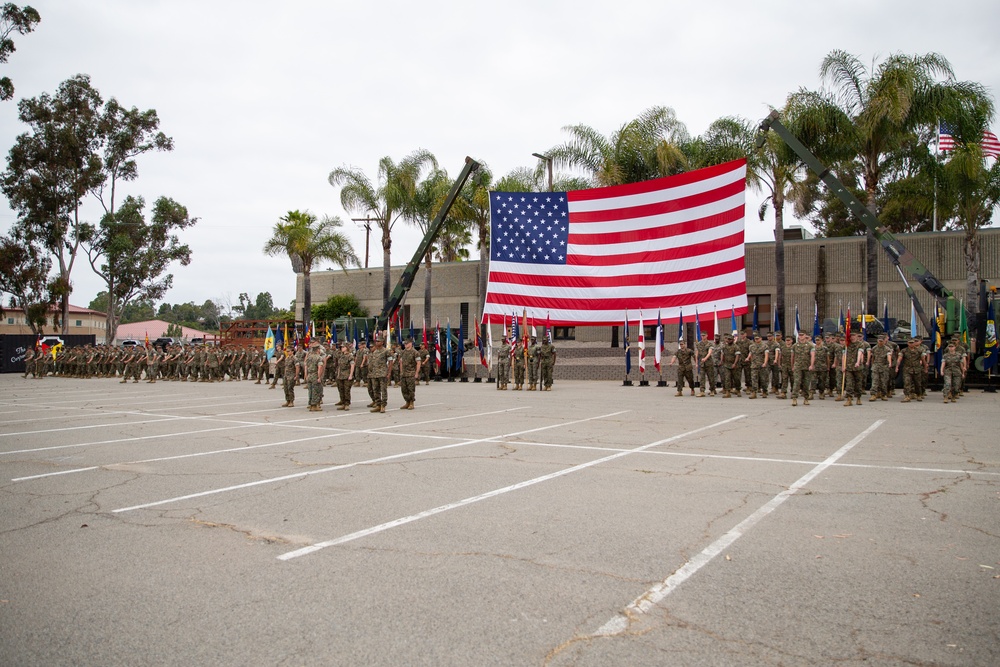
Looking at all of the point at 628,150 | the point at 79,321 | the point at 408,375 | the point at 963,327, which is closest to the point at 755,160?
the point at 628,150

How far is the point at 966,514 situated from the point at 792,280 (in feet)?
98.0

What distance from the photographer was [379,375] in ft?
54.6

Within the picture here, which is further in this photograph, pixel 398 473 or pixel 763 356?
pixel 763 356

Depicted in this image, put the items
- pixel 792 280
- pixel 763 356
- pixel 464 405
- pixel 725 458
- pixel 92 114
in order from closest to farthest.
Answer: pixel 725 458 < pixel 464 405 < pixel 763 356 < pixel 792 280 < pixel 92 114

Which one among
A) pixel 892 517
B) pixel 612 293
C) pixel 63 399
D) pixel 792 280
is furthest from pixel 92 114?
pixel 892 517

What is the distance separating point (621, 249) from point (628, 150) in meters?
8.32

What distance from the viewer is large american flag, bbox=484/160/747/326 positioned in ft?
73.8

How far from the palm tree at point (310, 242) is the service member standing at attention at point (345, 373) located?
24152mm

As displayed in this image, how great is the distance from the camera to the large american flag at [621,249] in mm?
22500

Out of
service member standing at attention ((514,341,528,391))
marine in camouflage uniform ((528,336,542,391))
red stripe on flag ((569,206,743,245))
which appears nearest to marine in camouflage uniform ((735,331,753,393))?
red stripe on flag ((569,206,743,245))

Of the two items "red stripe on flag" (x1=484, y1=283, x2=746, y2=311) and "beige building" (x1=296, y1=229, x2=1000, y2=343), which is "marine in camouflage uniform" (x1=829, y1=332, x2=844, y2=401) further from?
"beige building" (x1=296, y1=229, x2=1000, y2=343)

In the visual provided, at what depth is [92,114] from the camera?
1994 inches

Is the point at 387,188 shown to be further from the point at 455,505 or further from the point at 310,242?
the point at 455,505

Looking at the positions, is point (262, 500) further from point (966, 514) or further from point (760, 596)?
point (966, 514)
